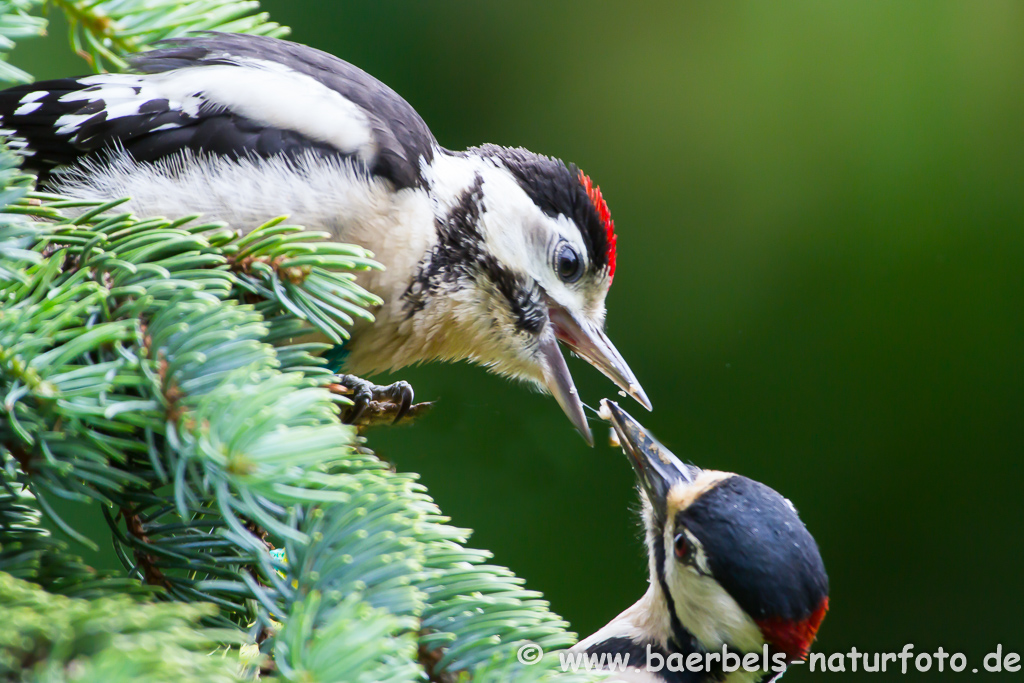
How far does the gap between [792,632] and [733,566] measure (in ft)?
0.28

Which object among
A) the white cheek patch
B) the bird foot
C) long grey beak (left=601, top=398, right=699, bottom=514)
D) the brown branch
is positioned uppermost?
the brown branch

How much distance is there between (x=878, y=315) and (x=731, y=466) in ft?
1.56

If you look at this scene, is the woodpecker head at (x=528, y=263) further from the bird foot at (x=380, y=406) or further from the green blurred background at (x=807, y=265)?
the green blurred background at (x=807, y=265)

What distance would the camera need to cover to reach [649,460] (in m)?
0.96

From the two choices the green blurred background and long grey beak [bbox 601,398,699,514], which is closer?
long grey beak [bbox 601,398,699,514]

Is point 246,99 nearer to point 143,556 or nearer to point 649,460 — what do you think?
point 143,556

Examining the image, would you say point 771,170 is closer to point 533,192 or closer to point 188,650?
point 533,192

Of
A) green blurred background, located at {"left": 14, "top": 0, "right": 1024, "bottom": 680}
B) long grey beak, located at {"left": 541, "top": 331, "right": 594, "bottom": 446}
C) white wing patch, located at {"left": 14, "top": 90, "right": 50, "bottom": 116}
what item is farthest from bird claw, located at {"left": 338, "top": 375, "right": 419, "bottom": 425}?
green blurred background, located at {"left": 14, "top": 0, "right": 1024, "bottom": 680}

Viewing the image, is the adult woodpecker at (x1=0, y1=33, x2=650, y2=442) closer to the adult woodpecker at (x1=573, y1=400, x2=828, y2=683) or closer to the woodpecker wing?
the woodpecker wing


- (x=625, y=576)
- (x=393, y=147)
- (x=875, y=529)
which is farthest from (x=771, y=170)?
(x=393, y=147)

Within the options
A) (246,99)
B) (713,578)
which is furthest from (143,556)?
(713,578)

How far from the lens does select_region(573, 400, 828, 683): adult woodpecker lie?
812mm

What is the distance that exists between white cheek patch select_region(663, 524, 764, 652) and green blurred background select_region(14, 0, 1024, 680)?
0.79 metres

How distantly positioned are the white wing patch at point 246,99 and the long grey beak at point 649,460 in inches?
16.3
